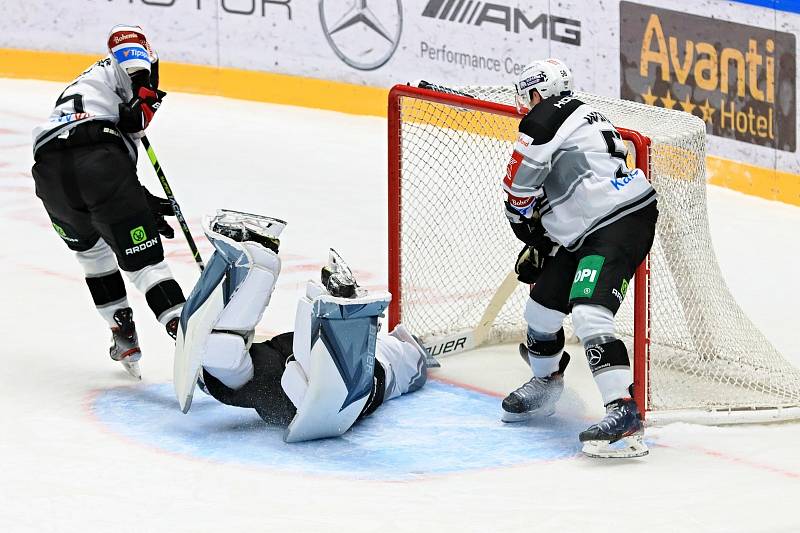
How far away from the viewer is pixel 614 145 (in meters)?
3.24

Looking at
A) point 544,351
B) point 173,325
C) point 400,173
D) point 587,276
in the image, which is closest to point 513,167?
point 587,276

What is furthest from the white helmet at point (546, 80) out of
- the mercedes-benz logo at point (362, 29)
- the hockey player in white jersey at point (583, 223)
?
the mercedes-benz logo at point (362, 29)

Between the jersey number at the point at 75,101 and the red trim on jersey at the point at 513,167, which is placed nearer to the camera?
the red trim on jersey at the point at 513,167

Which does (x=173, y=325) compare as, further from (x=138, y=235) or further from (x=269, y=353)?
(x=269, y=353)

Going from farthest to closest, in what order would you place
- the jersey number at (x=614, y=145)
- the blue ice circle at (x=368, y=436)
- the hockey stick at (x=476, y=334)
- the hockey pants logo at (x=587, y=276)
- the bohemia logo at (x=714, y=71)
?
the bohemia logo at (x=714, y=71) < the hockey stick at (x=476, y=334) < the jersey number at (x=614, y=145) < the hockey pants logo at (x=587, y=276) < the blue ice circle at (x=368, y=436)

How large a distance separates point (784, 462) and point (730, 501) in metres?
0.44

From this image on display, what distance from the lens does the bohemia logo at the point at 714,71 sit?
28.7ft

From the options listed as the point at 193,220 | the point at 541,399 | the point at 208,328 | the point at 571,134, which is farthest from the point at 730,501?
the point at 193,220

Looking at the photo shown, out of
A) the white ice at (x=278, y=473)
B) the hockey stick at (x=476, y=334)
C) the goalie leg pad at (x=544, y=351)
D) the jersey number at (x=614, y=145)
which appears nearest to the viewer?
the white ice at (x=278, y=473)

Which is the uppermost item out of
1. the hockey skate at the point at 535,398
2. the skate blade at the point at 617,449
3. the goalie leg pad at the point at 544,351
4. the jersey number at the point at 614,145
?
the jersey number at the point at 614,145

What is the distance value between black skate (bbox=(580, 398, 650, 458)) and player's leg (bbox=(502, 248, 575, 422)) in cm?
37

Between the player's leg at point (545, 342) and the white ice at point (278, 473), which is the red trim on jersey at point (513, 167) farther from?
the white ice at point (278, 473)

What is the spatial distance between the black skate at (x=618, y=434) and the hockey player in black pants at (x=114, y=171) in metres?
1.33

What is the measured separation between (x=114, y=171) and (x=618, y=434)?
5.48 feet
